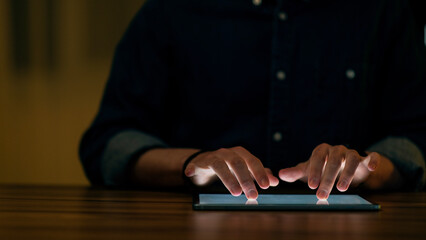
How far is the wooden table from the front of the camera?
1.69ft

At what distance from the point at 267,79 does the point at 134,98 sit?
1.10 ft

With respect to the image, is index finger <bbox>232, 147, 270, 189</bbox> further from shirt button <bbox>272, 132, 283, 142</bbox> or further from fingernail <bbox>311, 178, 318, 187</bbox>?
shirt button <bbox>272, 132, 283, 142</bbox>

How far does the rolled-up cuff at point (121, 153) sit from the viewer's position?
→ 1082mm

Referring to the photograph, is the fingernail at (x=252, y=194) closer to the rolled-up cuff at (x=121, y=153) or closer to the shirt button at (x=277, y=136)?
the rolled-up cuff at (x=121, y=153)

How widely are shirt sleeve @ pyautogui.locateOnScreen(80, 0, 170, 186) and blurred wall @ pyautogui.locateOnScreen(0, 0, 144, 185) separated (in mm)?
1603

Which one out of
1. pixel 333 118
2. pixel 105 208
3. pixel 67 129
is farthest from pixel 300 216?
pixel 67 129

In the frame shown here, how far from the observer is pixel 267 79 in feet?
4.08

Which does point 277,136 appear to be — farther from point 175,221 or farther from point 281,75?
point 175,221

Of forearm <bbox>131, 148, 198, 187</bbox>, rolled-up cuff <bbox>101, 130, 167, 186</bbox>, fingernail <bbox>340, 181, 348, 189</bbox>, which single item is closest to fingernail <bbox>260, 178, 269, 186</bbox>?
fingernail <bbox>340, 181, 348, 189</bbox>

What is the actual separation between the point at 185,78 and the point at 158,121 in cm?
13

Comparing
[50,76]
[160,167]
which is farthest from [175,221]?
[50,76]

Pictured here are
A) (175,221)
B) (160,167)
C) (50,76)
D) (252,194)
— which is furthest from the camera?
(50,76)

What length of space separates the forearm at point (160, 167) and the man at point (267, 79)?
14cm

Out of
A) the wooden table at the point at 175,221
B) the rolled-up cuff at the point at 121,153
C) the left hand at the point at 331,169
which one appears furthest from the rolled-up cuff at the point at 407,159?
the rolled-up cuff at the point at 121,153
